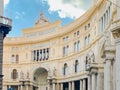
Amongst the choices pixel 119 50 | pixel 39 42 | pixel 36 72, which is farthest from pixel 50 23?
pixel 119 50

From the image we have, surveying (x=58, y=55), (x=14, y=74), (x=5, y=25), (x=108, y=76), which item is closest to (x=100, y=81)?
(x=108, y=76)

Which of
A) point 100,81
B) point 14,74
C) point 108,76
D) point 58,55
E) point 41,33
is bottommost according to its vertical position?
point 100,81

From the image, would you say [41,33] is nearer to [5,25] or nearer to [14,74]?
[14,74]

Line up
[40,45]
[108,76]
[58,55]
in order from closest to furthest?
1. [108,76]
2. [58,55]
3. [40,45]

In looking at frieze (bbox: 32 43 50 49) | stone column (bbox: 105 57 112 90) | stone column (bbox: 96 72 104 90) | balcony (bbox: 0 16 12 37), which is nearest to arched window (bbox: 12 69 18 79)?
frieze (bbox: 32 43 50 49)

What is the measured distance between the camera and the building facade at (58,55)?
5941cm

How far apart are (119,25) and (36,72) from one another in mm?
54525

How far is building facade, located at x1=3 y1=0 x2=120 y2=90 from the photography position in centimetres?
5941

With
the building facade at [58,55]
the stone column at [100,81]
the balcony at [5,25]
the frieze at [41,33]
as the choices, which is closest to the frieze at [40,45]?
the building facade at [58,55]

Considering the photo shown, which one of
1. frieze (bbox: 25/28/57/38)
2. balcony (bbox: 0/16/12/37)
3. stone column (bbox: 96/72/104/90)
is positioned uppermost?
frieze (bbox: 25/28/57/38)

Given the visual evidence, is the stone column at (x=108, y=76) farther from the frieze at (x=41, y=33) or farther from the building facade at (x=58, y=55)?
the frieze at (x=41, y=33)

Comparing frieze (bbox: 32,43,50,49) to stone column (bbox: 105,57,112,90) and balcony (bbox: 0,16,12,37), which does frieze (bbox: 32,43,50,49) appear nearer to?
stone column (bbox: 105,57,112,90)

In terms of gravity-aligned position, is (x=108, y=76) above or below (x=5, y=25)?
below

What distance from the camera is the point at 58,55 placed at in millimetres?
80375
